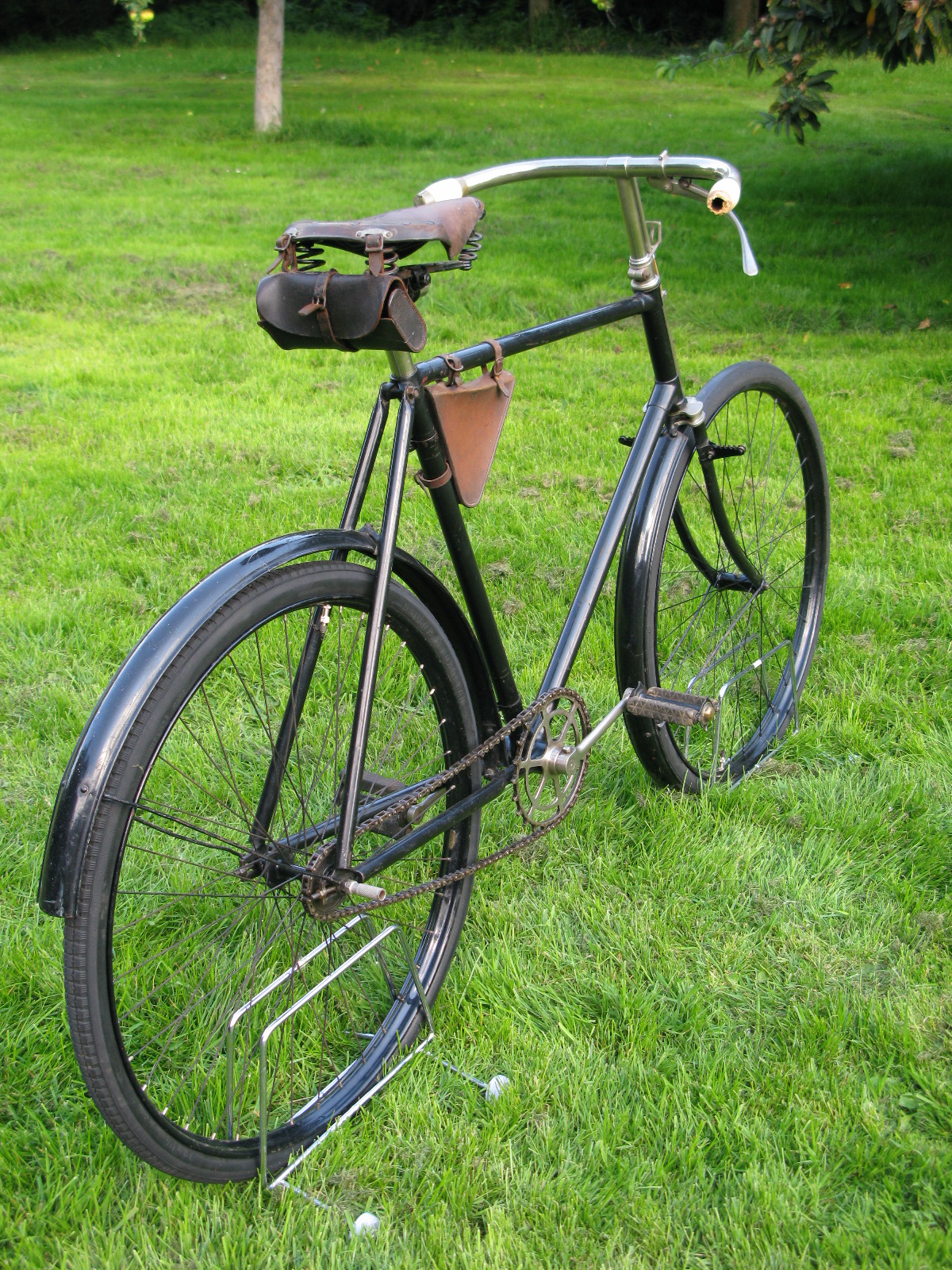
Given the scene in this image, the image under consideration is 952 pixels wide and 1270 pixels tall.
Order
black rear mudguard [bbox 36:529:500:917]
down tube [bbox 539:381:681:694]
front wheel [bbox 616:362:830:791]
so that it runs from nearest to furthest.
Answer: black rear mudguard [bbox 36:529:500:917] → down tube [bbox 539:381:681:694] → front wheel [bbox 616:362:830:791]

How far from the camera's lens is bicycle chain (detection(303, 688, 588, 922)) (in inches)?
70.5

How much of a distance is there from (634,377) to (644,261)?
3.40m

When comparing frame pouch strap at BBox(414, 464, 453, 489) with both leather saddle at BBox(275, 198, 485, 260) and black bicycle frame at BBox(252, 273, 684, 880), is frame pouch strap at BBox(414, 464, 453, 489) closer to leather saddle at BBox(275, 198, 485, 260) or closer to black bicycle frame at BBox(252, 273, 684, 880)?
black bicycle frame at BBox(252, 273, 684, 880)

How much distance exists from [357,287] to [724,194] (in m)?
0.93

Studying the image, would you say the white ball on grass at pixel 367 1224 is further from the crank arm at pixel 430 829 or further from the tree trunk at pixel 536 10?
the tree trunk at pixel 536 10

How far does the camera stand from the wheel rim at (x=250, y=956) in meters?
1.91

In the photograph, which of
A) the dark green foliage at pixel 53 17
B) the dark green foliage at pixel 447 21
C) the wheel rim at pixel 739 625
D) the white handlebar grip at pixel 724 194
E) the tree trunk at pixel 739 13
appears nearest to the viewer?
the white handlebar grip at pixel 724 194

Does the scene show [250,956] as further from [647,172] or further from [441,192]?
[647,172]

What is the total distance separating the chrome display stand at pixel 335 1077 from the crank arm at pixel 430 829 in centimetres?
17

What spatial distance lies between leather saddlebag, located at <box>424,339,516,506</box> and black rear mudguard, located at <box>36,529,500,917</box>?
1.03 feet

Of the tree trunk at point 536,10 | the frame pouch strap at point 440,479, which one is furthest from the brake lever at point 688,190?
the tree trunk at point 536,10

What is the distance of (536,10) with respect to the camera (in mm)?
24938

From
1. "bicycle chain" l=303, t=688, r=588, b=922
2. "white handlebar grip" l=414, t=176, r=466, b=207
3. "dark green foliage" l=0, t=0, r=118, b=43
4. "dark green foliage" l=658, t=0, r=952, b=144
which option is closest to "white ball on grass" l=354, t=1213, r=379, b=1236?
"bicycle chain" l=303, t=688, r=588, b=922

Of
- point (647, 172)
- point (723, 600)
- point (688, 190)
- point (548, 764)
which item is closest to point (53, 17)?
point (723, 600)
